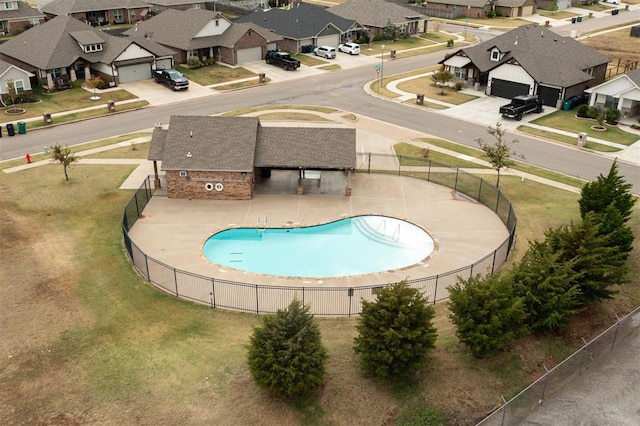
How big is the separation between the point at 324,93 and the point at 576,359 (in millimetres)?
46213

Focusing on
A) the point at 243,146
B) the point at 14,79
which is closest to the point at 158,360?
the point at 243,146

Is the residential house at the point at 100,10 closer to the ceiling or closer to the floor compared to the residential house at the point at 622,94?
closer to the ceiling

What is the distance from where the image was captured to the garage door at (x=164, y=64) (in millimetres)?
69012

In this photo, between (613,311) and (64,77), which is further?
(64,77)

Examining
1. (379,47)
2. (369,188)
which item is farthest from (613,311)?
(379,47)

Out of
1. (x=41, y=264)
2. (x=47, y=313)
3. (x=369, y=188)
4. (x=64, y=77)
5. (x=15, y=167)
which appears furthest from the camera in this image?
(x=64, y=77)

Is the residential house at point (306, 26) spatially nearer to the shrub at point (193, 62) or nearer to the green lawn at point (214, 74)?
the green lawn at point (214, 74)

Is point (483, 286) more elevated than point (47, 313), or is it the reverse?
point (483, 286)

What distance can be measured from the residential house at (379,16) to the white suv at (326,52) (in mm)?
11630

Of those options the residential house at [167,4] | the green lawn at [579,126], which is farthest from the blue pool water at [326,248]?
the residential house at [167,4]

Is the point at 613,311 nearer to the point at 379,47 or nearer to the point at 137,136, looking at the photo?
the point at 137,136

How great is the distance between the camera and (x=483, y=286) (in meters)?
22.7

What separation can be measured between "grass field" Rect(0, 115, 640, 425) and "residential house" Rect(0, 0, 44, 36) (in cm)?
6358

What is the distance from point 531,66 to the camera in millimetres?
61250
